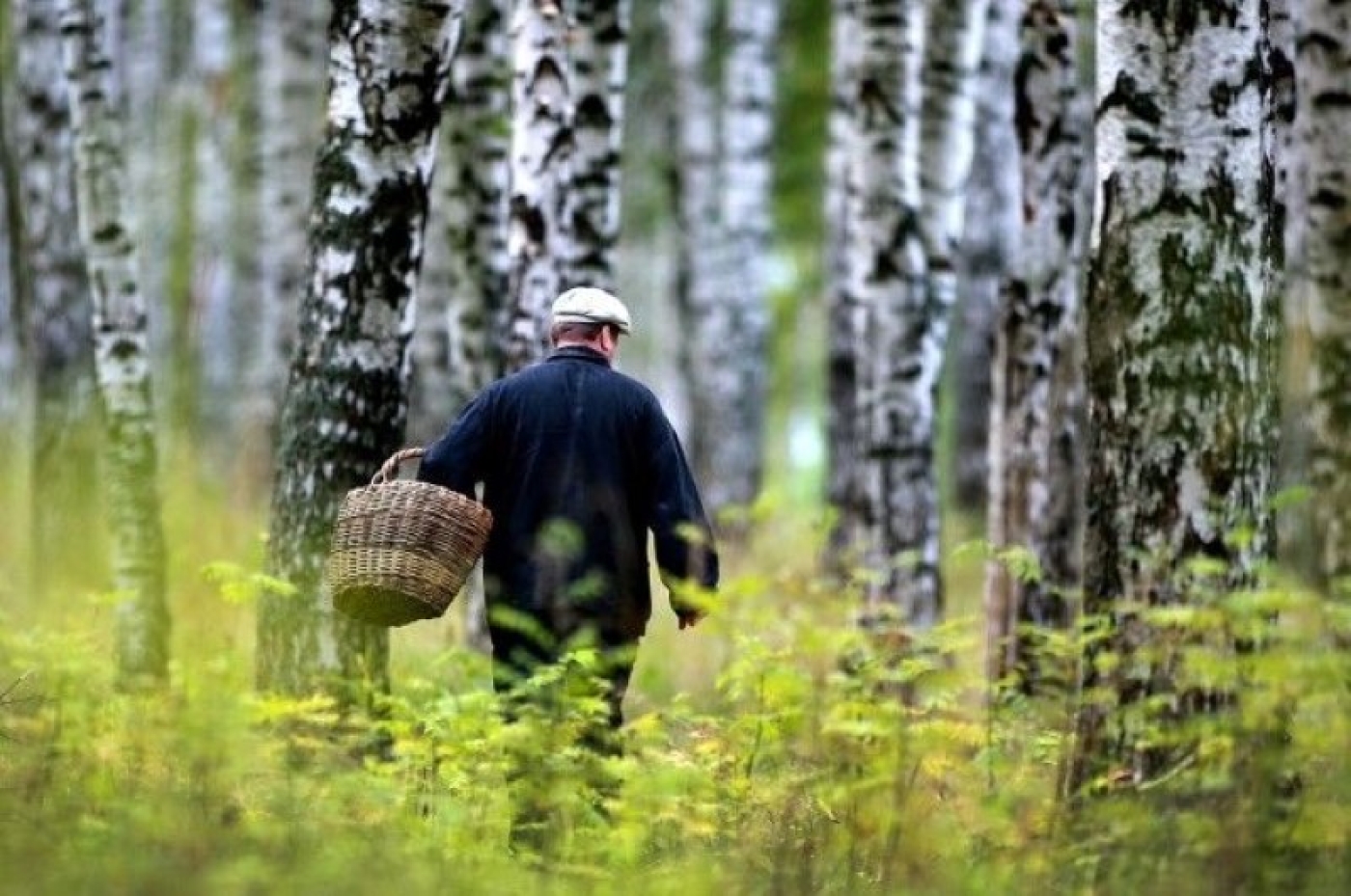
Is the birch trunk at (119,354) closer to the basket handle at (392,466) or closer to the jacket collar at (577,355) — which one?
the basket handle at (392,466)

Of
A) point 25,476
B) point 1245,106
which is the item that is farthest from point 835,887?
point 25,476

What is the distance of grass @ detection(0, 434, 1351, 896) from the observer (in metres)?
6.79

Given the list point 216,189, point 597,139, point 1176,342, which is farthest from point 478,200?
point 216,189

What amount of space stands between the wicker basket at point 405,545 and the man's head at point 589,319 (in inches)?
34.8

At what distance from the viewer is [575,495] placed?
30.3 ft

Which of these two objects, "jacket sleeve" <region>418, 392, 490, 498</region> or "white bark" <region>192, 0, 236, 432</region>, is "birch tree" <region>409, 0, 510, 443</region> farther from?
"jacket sleeve" <region>418, 392, 490, 498</region>

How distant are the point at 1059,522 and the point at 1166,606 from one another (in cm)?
565

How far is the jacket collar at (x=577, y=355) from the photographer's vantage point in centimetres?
951

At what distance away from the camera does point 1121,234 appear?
8.02 metres

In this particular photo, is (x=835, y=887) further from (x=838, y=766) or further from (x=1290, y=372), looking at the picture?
(x=1290, y=372)

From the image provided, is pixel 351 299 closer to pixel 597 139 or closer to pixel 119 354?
pixel 119 354

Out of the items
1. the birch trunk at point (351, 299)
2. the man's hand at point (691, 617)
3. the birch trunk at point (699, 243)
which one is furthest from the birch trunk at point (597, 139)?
the birch trunk at point (699, 243)

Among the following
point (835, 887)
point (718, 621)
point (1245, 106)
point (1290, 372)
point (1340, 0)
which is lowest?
point (835, 887)

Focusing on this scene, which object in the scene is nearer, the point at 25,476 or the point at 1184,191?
the point at 1184,191
